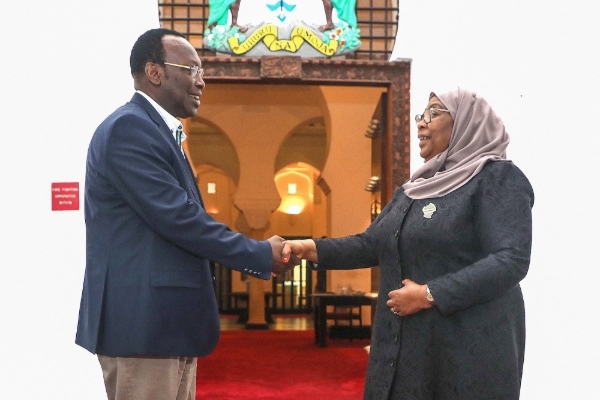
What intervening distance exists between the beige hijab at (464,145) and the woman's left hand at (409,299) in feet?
1.12

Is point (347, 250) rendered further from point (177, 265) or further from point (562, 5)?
point (562, 5)

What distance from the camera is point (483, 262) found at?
2479mm

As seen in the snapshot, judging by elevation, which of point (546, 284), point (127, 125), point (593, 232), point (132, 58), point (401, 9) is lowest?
point (546, 284)

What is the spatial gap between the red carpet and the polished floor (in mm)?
2827

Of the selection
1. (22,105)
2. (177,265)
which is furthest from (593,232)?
(22,105)

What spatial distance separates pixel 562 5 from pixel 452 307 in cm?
293

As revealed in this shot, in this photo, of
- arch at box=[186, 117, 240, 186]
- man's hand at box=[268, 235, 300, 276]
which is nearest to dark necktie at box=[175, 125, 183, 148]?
man's hand at box=[268, 235, 300, 276]

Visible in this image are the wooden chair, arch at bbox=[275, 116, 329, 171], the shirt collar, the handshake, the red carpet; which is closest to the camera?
the shirt collar

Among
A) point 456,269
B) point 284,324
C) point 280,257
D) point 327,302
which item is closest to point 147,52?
point 280,257

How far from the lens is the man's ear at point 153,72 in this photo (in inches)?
105

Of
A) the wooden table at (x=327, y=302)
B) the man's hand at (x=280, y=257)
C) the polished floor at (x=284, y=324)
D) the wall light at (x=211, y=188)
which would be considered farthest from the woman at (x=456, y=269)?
the wall light at (x=211, y=188)

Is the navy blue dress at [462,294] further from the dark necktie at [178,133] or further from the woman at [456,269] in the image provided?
the dark necktie at [178,133]

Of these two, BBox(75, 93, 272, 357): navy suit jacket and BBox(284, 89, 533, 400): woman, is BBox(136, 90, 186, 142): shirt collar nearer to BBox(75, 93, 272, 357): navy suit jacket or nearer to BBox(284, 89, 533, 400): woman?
BBox(75, 93, 272, 357): navy suit jacket

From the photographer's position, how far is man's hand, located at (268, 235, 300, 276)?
281 centimetres
